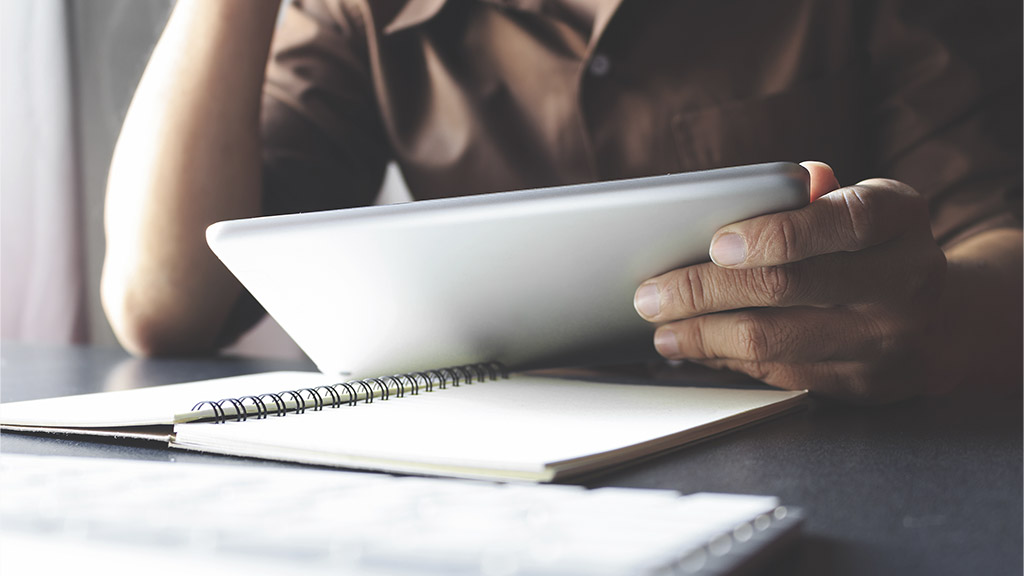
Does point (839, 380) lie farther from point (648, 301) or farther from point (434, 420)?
point (434, 420)

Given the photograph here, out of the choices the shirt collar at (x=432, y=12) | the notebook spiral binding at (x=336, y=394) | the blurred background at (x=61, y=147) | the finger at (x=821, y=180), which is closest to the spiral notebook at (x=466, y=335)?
the notebook spiral binding at (x=336, y=394)

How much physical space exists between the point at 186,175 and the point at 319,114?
0.24 m

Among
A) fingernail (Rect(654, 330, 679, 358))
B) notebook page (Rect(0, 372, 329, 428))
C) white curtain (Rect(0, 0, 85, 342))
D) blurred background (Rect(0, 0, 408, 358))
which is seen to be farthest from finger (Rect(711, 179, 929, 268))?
white curtain (Rect(0, 0, 85, 342))

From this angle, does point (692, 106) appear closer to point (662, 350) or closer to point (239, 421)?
point (662, 350)

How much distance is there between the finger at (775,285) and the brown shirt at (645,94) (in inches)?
17.4

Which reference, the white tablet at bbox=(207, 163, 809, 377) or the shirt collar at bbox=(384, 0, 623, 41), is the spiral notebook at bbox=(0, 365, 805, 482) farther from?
the shirt collar at bbox=(384, 0, 623, 41)

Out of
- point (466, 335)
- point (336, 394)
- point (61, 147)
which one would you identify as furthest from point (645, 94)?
point (61, 147)

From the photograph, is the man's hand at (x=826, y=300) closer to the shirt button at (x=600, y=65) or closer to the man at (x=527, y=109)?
the man at (x=527, y=109)

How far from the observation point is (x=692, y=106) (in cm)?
96

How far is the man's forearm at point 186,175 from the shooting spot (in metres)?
0.90

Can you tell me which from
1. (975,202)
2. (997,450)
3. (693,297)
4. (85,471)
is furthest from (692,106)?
(85,471)

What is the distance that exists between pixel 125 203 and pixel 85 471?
754 millimetres

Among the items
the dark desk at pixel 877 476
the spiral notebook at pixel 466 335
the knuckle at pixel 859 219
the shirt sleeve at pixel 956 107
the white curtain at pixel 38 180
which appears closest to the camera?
the dark desk at pixel 877 476

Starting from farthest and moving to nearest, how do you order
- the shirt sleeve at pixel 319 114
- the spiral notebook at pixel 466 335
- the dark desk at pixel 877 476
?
the shirt sleeve at pixel 319 114
the spiral notebook at pixel 466 335
the dark desk at pixel 877 476
